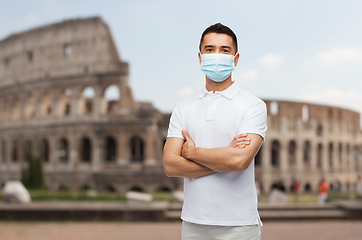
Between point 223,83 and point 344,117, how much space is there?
39.2 m

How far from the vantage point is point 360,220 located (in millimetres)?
12305

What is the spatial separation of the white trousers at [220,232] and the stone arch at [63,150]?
28122 millimetres

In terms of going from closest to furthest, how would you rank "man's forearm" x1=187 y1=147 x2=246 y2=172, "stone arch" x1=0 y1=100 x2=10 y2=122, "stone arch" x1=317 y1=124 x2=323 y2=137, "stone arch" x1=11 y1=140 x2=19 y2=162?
"man's forearm" x1=187 y1=147 x2=246 y2=172
"stone arch" x1=11 y1=140 x2=19 y2=162
"stone arch" x1=0 y1=100 x2=10 y2=122
"stone arch" x1=317 y1=124 x2=323 y2=137


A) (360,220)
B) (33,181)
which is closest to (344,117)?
(360,220)

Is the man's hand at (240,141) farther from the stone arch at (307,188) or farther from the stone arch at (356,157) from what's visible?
the stone arch at (356,157)

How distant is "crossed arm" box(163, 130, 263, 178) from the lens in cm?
244

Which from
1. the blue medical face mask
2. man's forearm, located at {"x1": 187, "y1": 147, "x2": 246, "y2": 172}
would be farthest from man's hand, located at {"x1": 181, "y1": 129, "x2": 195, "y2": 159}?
the blue medical face mask

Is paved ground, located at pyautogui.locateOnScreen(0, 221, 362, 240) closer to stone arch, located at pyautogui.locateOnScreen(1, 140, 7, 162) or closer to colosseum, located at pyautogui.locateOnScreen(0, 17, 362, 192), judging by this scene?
colosseum, located at pyautogui.locateOnScreen(0, 17, 362, 192)

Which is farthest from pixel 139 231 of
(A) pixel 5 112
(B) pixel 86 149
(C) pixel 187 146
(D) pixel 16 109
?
(A) pixel 5 112

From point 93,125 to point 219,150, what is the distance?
26628 mm

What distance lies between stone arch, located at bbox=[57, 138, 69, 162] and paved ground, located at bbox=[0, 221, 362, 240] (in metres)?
18.0

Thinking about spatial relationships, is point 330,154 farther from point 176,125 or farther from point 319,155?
point 176,125

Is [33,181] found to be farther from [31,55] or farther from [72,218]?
[31,55]

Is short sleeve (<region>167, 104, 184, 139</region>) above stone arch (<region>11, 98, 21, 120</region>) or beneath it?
beneath
